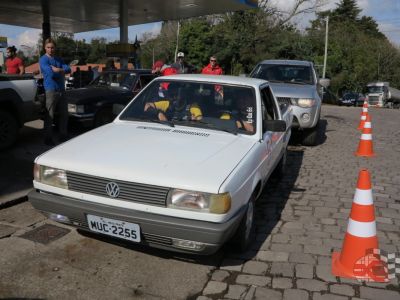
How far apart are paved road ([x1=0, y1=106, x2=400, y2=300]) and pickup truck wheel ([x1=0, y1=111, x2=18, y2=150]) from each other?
59.1 inches

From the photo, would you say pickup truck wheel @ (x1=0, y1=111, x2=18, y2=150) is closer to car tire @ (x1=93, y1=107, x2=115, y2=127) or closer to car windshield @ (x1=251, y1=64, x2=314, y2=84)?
car tire @ (x1=93, y1=107, x2=115, y2=127)

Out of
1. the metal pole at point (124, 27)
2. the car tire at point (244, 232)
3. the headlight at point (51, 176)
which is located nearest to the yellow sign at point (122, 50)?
the metal pole at point (124, 27)

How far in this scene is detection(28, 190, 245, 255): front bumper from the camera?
10.3 feet

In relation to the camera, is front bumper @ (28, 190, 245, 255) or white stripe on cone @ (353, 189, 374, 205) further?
white stripe on cone @ (353, 189, 374, 205)

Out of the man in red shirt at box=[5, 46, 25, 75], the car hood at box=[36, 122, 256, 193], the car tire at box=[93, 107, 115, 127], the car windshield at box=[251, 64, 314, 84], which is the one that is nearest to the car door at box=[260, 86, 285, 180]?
the car hood at box=[36, 122, 256, 193]

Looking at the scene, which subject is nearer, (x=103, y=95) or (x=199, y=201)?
(x=199, y=201)

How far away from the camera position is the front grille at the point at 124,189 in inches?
127

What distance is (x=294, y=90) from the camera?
28.4 feet

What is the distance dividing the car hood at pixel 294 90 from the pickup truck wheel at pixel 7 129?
15.9ft

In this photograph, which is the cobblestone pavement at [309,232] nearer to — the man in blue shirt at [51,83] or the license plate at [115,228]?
the license plate at [115,228]

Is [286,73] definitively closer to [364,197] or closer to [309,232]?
[309,232]

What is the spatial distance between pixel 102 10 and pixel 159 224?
18520mm

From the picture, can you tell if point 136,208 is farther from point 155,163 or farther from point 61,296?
point 61,296

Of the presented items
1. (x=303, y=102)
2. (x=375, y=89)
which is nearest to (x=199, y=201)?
(x=303, y=102)
